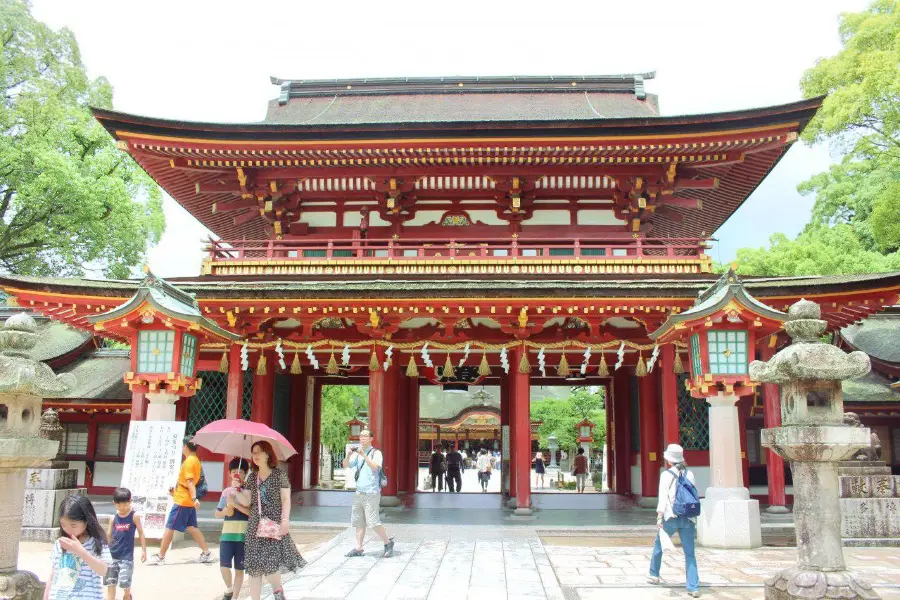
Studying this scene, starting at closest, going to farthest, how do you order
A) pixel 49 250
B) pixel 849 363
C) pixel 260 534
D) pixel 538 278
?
1. pixel 260 534
2. pixel 849 363
3. pixel 538 278
4. pixel 49 250

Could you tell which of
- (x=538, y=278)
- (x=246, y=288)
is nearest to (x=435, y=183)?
(x=538, y=278)

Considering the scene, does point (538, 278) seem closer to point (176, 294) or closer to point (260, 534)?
point (176, 294)

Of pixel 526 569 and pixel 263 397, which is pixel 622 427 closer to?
pixel 263 397

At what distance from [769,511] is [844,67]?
1946 centimetres

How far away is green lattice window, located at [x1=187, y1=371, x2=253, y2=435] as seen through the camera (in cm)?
1638

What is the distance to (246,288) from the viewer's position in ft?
44.4

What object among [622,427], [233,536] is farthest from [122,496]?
[622,427]

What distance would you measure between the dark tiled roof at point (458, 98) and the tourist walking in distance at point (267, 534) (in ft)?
48.6

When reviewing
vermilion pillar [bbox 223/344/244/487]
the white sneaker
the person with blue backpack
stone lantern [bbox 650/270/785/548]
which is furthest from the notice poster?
stone lantern [bbox 650/270/785/548]

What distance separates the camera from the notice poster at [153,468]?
34.8 feet

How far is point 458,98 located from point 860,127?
1543cm

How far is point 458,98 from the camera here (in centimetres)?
A: 2138

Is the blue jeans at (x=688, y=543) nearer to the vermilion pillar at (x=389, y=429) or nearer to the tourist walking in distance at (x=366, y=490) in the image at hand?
the tourist walking in distance at (x=366, y=490)

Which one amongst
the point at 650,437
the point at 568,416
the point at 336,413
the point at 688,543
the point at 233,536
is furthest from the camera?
the point at 336,413
